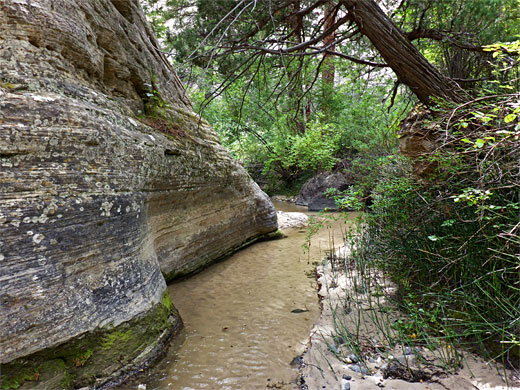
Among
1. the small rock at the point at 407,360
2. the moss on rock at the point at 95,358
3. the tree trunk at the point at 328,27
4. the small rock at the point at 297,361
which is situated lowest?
the small rock at the point at 297,361

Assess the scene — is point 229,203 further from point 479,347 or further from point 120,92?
point 479,347

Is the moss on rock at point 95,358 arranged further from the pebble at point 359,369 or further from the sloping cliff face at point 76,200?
the pebble at point 359,369

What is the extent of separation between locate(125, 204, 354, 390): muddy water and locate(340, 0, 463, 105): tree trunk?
122 inches

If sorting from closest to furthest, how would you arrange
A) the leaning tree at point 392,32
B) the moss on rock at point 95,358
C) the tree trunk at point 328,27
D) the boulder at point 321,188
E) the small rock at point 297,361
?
the moss on rock at point 95,358 → the small rock at point 297,361 → the leaning tree at point 392,32 → the tree trunk at point 328,27 → the boulder at point 321,188

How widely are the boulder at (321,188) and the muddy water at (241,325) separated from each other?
702cm

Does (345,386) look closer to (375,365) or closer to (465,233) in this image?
(375,365)

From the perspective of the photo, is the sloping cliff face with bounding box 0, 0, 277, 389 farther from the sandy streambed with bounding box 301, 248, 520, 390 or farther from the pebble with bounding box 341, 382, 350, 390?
the pebble with bounding box 341, 382, 350, 390

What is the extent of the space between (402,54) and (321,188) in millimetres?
10019

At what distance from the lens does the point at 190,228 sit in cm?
479

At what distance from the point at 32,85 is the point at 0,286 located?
1717mm

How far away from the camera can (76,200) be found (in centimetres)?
255

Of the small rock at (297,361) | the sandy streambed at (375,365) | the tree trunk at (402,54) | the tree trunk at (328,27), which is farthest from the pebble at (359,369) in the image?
the tree trunk at (328,27)

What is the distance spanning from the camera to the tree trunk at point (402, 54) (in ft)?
11.6

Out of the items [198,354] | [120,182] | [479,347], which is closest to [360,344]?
[479,347]
